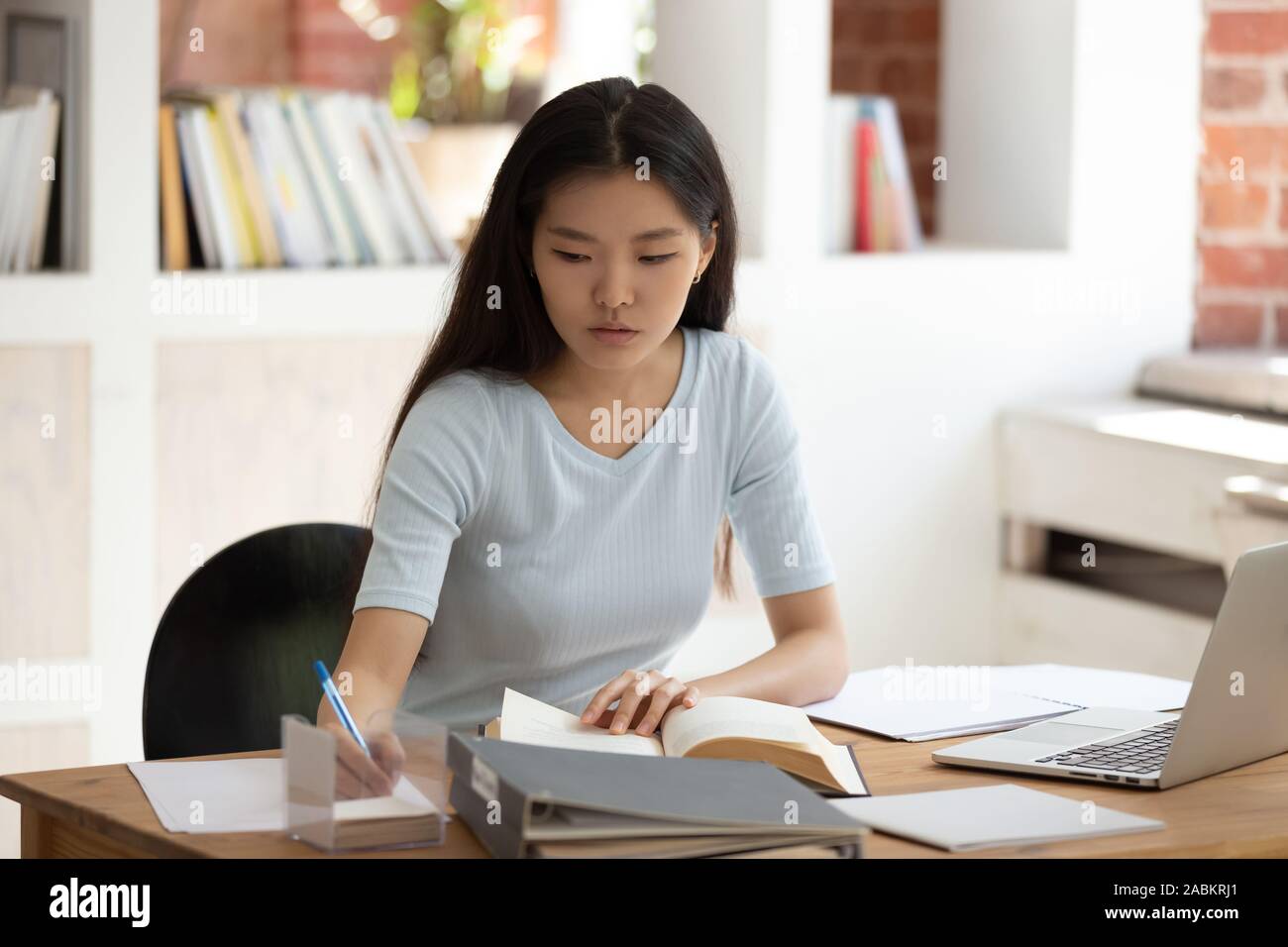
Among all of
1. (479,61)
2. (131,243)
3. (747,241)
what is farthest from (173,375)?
(479,61)

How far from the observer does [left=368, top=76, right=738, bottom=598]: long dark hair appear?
5.50 feet

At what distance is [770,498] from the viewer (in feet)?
6.23

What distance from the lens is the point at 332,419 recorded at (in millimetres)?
2668

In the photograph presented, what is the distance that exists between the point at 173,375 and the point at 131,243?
19 centimetres

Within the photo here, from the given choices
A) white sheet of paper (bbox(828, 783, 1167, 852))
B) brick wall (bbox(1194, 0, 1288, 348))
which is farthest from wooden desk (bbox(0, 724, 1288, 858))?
brick wall (bbox(1194, 0, 1288, 348))

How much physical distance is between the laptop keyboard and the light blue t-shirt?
0.42 meters

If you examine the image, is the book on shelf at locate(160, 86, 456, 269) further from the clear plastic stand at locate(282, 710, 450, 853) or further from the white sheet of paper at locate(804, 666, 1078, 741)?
the clear plastic stand at locate(282, 710, 450, 853)

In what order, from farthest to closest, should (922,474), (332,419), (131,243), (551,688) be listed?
(922,474)
(332,419)
(131,243)
(551,688)

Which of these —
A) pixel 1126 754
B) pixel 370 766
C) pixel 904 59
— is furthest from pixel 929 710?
pixel 904 59

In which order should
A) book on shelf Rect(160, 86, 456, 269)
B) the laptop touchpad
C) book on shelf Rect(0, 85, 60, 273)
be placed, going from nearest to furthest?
the laptop touchpad, book on shelf Rect(0, 85, 60, 273), book on shelf Rect(160, 86, 456, 269)

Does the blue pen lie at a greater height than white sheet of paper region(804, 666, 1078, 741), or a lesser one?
greater

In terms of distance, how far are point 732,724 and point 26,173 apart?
1529 mm

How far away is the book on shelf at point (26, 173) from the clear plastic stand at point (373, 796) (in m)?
1.45
